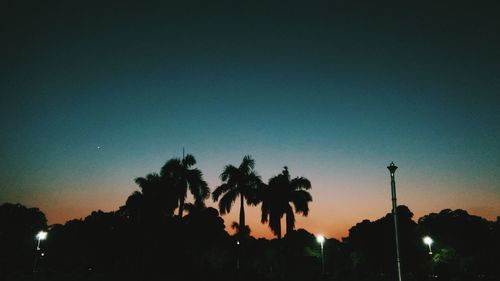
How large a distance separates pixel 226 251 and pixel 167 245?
7136 millimetres

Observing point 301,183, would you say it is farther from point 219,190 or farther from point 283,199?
point 219,190

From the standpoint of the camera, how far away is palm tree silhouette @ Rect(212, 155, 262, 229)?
4356 centimetres

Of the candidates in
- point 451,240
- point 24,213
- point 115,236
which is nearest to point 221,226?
point 115,236

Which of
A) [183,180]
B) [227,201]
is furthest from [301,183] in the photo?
[183,180]

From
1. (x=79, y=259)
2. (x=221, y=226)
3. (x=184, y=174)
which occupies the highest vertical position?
(x=184, y=174)

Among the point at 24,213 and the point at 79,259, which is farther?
the point at 24,213

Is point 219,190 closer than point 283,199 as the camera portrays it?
Yes

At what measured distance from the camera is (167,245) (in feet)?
148

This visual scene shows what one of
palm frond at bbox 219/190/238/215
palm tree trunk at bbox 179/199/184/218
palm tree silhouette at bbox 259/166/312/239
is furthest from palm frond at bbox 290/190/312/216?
palm tree trunk at bbox 179/199/184/218

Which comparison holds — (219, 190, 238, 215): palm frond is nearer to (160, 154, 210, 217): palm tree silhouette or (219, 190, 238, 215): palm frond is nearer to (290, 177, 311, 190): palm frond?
(160, 154, 210, 217): palm tree silhouette

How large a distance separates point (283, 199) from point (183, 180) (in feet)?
43.8

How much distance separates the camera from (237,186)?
43.8 metres

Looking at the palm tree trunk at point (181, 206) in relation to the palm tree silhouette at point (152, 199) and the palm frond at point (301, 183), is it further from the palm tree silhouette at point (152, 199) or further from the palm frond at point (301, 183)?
the palm frond at point (301, 183)

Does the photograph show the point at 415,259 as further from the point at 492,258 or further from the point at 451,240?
the point at 492,258
